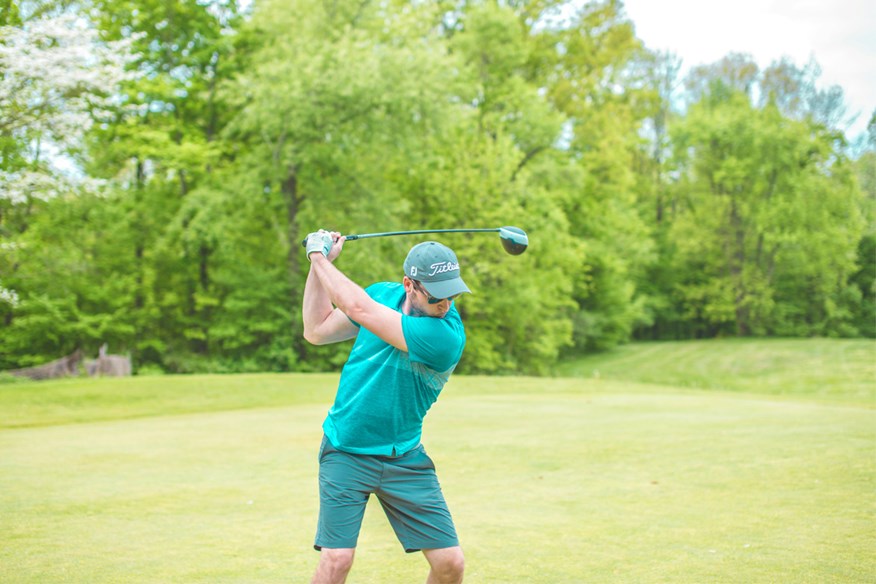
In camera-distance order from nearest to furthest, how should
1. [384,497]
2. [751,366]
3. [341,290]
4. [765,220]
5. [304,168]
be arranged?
[341,290]
[384,497]
[304,168]
[751,366]
[765,220]

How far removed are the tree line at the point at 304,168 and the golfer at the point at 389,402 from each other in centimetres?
1856

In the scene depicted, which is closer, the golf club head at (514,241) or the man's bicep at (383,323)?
the man's bicep at (383,323)

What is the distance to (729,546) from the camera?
6.62 metres

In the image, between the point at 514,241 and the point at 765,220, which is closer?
the point at 514,241

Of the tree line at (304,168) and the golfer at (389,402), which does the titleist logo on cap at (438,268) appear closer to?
the golfer at (389,402)

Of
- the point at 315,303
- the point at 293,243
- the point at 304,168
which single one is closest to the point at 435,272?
the point at 315,303

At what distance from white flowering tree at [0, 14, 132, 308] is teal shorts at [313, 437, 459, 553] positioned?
1865cm

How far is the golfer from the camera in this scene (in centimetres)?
436

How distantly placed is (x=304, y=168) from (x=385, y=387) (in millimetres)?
→ 29609

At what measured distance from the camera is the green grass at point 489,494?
6.07m

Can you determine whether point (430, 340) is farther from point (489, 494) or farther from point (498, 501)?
point (489, 494)

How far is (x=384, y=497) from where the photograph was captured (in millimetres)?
4711

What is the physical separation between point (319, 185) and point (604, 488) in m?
26.2

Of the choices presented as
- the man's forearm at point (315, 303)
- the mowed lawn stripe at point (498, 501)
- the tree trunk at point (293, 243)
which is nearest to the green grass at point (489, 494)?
the mowed lawn stripe at point (498, 501)
